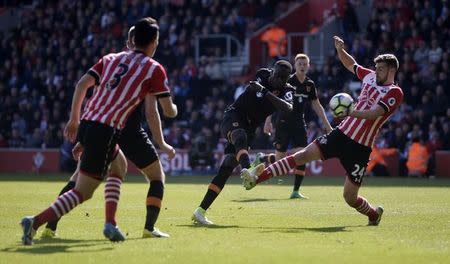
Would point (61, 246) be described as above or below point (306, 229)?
above

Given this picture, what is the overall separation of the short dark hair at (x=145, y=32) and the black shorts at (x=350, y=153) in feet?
10.7

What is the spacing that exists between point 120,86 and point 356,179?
12.4 feet

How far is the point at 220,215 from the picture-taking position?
1352 cm

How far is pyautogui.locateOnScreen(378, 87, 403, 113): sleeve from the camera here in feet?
38.6

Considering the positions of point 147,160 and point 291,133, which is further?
point 291,133

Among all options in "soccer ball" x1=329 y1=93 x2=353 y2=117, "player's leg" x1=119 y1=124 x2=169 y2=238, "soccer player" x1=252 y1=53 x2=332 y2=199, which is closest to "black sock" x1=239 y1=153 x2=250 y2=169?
"soccer ball" x1=329 y1=93 x2=353 y2=117

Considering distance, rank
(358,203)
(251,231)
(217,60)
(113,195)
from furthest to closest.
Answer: (217,60) → (358,203) → (251,231) → (113,195)

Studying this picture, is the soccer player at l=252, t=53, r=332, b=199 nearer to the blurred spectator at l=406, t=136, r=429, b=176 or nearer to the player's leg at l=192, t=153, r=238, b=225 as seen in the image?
the player's leg at l=192, t=153, r=238, b=225

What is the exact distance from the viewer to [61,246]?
970 cm

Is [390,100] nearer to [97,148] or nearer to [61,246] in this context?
[97,148]

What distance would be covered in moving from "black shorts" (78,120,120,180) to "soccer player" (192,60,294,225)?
2716 millimetres

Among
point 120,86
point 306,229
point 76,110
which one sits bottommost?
point 306,229

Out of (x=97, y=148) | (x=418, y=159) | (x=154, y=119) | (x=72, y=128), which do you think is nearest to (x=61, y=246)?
(x=97, y=148)

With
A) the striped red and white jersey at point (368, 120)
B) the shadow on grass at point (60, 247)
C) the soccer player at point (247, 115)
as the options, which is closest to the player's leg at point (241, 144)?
the soccer player at point (247, 115)
